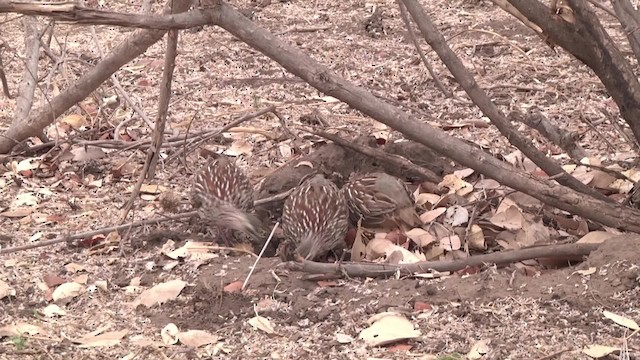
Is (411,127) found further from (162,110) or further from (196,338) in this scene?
(162,110)

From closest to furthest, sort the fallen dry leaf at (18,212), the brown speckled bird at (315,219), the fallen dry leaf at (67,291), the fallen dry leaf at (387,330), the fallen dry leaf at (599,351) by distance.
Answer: the fallen dry leaf at (599,351) < the fallen dry leaf at (387,330) < the fallen dry leaf at (67,291) < the brown speckled bird at (315,219) < the fallen dry leaf at (18,212)

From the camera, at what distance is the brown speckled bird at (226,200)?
4625 millimetres

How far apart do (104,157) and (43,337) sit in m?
2.49

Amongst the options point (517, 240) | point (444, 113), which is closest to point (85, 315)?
point (517, 240)

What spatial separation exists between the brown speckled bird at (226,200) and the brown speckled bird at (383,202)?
21.6 inches

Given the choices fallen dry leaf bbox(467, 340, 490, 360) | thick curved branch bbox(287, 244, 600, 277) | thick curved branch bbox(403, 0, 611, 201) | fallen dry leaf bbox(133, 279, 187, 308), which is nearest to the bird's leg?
fallen dry leaf bbox(133, 279, 187, 308)

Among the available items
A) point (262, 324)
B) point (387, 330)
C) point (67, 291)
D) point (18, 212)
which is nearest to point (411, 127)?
point (387, 330)

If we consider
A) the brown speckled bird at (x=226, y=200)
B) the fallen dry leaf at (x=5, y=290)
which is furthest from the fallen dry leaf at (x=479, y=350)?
the fallen dry leaf at (x=5, y=290)

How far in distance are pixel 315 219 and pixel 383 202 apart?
1.28ft

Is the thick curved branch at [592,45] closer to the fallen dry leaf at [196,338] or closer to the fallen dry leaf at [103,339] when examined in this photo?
the fallen dry leaf at [196,338]

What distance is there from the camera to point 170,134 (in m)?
5.94

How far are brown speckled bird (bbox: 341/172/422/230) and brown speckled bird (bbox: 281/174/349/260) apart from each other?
0.10 meters

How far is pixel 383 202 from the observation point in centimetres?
459

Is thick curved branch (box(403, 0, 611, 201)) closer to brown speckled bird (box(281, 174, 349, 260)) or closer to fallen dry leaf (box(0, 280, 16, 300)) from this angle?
brown speckled bird (box(281, 174, 349, 260))
